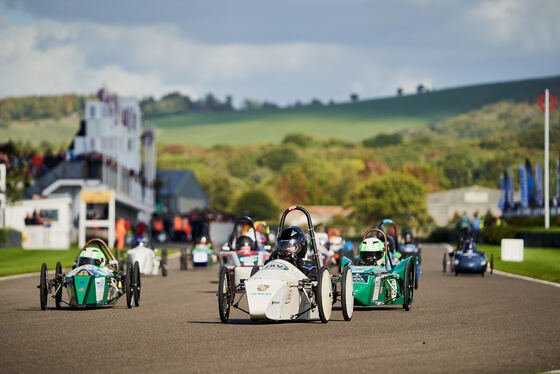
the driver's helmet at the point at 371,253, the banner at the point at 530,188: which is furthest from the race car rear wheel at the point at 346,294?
the banner at the point at 530,188

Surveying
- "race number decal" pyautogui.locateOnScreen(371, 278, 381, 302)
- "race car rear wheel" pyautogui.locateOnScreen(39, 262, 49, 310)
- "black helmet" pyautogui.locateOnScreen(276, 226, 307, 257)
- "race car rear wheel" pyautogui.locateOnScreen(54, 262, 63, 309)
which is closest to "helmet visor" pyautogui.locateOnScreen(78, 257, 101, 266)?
"race car rear wheel" pyautogui.locateOnScreen(54, 262, 63, 309)

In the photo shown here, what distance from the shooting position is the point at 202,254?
3500 centimetres

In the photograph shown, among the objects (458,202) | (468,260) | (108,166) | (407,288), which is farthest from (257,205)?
(407,288)

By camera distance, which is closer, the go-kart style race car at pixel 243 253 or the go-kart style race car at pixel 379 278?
the go-kart style race car at pixel 379 278

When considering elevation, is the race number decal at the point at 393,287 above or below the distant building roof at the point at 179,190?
below

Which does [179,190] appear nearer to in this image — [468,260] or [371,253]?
[468,260]

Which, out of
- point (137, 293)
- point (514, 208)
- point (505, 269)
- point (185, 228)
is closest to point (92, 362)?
point (137, 293)

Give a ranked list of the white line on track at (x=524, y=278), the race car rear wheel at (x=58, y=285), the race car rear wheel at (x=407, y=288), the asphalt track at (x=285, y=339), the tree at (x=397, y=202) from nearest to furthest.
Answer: the asphalt track at (x=285, y=339) < the race car rear wheel at (x=407, y=288) < the race car rear wheel at (x=58, y=285) < the white line on track at (x=524, y=278) < the tree at (x=397, y=202)

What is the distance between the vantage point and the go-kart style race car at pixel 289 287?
1466 cm

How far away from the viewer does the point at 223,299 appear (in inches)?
609

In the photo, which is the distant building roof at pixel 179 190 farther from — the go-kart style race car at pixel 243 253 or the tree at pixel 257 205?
the go-kart style race car at pixel 243 253

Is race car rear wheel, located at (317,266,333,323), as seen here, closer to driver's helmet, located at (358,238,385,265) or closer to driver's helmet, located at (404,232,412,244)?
driver's helmet, located at (358,238,385,265)

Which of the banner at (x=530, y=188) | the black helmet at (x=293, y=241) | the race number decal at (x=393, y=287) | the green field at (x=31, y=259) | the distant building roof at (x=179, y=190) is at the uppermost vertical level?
the distant building roof at (x=179, y=190)

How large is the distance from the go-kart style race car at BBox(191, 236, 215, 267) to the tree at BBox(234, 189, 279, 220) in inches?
5344
